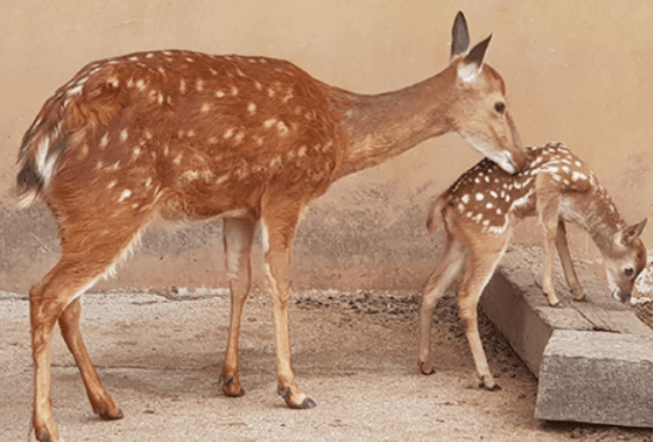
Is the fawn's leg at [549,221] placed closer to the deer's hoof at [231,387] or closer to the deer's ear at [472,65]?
the deer's ear at [472,65]

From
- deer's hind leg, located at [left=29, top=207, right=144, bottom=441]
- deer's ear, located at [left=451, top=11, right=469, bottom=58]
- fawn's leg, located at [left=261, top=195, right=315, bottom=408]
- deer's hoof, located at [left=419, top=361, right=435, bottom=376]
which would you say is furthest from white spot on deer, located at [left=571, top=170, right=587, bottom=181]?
deer's hind leg, located at [left=29, top=207, right=144, bottom=441]

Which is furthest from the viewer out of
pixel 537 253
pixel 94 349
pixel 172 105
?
pixel 537 253

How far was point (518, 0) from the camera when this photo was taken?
6945 millimetres

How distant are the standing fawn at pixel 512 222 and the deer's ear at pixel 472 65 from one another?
0.44 metres

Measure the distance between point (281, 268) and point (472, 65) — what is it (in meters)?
1.32

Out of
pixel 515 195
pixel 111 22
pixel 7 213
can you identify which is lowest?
pixel 7 213

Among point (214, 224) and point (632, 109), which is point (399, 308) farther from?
point (632, 109)

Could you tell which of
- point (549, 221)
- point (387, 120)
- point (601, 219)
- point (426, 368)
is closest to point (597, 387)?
point (549, 221)

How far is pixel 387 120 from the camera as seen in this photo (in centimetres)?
543

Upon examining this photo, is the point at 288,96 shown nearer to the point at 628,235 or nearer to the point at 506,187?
the point at 506,187

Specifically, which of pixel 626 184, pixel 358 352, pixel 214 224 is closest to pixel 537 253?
pixel 626 184

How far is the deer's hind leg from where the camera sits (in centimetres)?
441

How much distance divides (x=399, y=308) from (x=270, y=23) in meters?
Answer: 1.87

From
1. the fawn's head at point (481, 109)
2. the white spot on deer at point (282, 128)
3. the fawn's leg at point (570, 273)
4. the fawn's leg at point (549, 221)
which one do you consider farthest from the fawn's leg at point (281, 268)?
the fawn's leg at point (570, 273)
